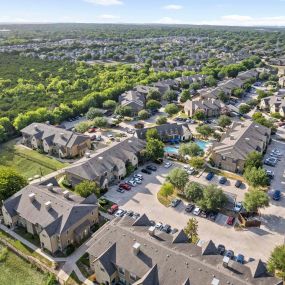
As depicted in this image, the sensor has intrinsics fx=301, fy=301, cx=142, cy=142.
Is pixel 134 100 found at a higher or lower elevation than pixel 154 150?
Result: lower

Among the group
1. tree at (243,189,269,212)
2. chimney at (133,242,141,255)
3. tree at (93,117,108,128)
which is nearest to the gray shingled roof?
Result: chimney at (133,242,141,255)

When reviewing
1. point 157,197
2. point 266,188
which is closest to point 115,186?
point 157,197

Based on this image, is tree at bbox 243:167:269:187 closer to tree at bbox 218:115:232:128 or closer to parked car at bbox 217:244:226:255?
parked car at bbox 217:244:226:255

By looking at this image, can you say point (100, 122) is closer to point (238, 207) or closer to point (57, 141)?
point (57, 141)

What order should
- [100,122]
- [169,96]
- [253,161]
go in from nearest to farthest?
[253,161], [100,122], [169,96]

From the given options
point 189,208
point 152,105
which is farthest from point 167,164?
point 152,105

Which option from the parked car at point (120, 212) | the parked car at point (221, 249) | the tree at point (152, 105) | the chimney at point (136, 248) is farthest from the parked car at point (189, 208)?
the tree at point (152, 105)
